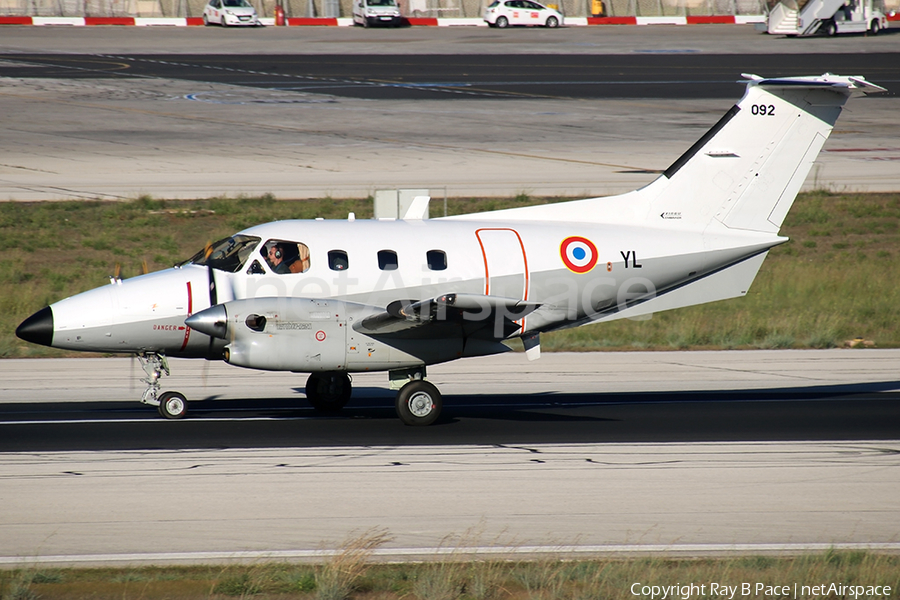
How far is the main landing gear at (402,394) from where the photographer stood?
13188mm

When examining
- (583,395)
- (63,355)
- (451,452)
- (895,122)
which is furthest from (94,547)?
(895,122)

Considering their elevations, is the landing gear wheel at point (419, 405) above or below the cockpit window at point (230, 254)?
below

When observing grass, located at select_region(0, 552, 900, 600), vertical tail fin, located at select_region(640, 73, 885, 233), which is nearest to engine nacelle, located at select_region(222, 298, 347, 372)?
grass, located at select_region(0, 552, 900, 600)

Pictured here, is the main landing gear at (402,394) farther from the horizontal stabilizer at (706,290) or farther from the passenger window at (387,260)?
the horizontal stabilizer at (706,290)

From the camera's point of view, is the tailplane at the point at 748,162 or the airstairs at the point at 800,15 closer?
the tailplane at the point at 748,162

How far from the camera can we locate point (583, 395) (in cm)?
1573

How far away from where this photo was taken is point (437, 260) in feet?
43.9

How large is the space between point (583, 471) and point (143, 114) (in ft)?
111

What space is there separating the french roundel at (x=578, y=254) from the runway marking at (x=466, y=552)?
582cm

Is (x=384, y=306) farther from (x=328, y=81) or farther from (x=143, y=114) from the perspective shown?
(x=328, y=81)

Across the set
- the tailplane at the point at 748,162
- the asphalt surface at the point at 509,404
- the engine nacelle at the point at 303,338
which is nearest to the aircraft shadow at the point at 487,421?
the asphalt surface at the point at 509,404

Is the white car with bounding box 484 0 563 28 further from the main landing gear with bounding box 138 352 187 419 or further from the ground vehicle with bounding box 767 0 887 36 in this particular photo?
the main landing gear with bounding box 138 352 187 419

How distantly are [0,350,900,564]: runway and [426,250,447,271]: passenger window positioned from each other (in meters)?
2.21

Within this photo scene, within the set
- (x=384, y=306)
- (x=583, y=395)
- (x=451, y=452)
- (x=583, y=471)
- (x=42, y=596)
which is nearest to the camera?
(x=42, y=596)
